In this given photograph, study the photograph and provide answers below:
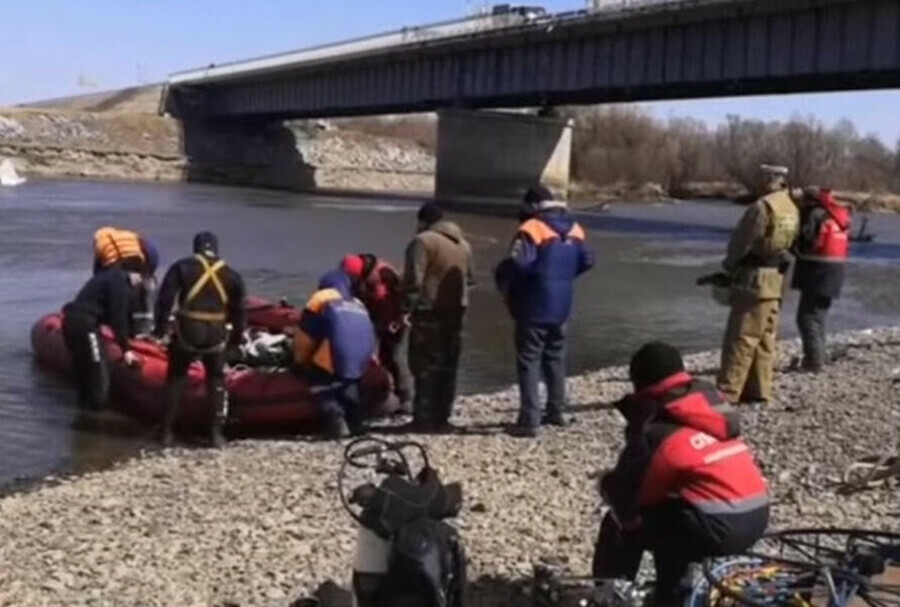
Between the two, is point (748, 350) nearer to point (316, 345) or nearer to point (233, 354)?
point (316, 345)

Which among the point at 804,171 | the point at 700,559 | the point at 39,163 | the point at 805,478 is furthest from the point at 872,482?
the point at 804,171

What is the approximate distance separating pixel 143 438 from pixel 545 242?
4232 mm

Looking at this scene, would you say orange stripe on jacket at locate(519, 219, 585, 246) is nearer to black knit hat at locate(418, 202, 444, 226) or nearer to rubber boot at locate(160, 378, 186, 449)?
black knit hat at locate(418, 202, 444, 226)

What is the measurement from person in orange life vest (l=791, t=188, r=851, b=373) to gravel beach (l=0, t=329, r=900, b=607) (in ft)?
3.40

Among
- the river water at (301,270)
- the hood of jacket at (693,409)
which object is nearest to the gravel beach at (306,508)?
the hood of jacket at (693,409)

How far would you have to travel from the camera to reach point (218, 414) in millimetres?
12047

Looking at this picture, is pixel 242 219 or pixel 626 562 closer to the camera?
pixel 626 562

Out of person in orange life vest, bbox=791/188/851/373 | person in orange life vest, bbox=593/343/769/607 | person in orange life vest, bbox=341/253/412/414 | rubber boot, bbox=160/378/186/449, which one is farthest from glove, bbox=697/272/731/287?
person in orange life vest, bbox=593/343/769/607

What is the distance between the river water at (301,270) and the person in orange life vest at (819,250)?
4285 mm

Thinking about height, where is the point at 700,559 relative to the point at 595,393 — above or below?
above

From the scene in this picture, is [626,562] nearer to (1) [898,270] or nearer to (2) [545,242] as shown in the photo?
(2) [545,242]

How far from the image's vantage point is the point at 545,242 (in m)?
10.5

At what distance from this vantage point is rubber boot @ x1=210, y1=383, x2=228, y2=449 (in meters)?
12.0

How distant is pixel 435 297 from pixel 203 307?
183 centimetres
